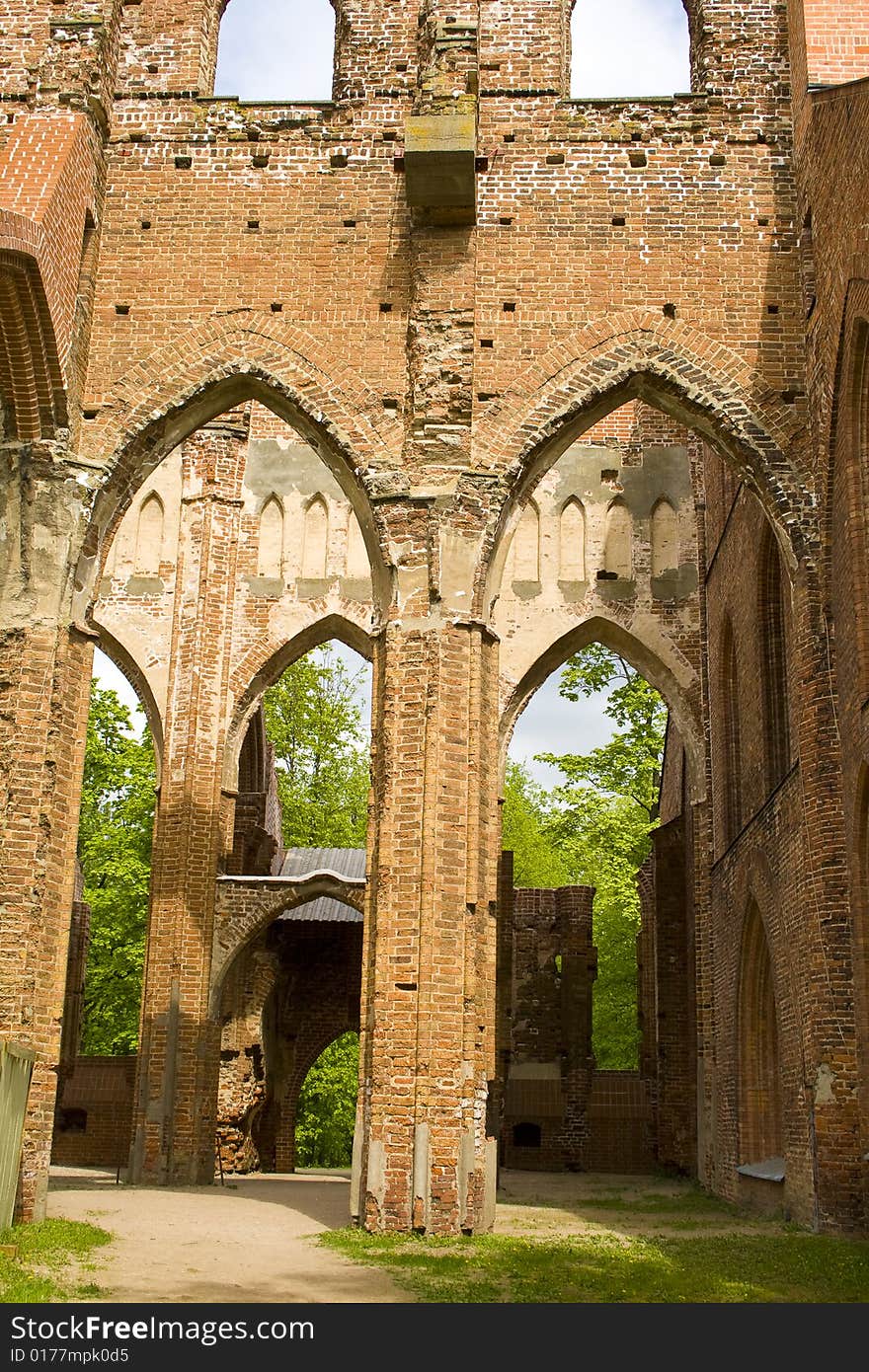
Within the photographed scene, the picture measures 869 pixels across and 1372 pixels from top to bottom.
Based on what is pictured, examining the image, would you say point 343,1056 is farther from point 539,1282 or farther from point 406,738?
point 539,1282

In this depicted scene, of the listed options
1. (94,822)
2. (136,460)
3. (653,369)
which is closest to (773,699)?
(653,369)

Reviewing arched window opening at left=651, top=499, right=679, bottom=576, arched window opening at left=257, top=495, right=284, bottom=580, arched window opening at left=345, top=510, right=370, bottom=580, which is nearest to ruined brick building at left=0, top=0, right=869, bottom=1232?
arched window opening at left=651, top=499, right=679, bottom=576

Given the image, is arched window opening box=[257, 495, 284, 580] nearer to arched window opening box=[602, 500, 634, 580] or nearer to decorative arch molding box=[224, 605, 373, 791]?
decorative arch molding box=[224, 605, 373, 791]

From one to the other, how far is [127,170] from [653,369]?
5067mm

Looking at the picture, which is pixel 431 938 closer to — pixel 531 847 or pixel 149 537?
pixel 149 537

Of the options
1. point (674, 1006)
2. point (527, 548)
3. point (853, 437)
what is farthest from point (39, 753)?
point (674, 1006)

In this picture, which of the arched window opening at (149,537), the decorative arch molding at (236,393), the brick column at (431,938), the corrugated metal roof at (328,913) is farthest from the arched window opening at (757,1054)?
the arched window opening at (149,537)

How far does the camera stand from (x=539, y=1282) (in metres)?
7.27

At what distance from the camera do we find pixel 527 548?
17844 mm

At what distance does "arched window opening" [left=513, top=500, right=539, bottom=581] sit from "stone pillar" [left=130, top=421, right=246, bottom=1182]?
3.56 metres

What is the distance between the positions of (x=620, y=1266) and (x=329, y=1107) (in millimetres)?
22907

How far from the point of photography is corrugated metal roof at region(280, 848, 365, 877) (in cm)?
2209

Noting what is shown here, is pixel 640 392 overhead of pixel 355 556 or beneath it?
beneath

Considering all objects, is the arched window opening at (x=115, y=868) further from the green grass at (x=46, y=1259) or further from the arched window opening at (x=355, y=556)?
the green grass at (x=46, y=1259)
